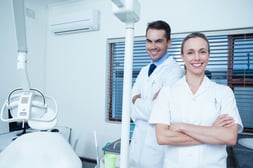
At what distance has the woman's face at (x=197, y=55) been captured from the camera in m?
1.08

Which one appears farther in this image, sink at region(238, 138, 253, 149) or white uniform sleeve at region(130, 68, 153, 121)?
sink at region(238, 138, 253, 149)

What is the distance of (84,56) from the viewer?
2963mm

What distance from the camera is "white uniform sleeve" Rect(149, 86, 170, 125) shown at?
3.63 ft

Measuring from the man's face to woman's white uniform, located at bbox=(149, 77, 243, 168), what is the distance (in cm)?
35

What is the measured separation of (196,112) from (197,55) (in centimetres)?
29

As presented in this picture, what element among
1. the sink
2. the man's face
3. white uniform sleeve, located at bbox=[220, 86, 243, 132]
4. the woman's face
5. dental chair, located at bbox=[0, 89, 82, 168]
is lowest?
the sink

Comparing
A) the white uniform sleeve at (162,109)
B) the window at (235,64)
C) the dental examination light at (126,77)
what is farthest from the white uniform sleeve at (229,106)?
the window at (235,64)

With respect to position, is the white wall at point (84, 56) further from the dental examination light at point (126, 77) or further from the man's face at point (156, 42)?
the dental examination light at point (126, 77)

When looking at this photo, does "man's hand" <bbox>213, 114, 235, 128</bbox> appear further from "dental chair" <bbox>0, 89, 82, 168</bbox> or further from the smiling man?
"dental chair" <bbox>0, 89, 82, 168</bbox>

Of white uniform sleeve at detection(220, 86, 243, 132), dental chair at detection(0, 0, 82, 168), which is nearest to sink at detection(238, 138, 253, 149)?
white uniform sleeve at detection(220, 86, 243, 132)

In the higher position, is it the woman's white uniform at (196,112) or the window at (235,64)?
the window at (235,64)

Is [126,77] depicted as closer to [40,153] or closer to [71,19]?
[40,153]

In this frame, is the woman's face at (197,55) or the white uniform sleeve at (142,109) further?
the white uniform sleeve at (142,109)

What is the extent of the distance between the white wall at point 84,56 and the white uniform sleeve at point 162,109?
1.45 m
